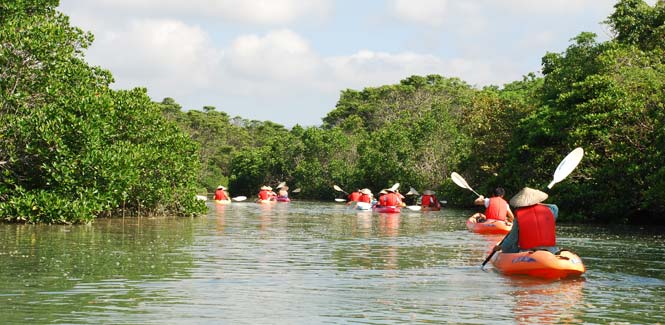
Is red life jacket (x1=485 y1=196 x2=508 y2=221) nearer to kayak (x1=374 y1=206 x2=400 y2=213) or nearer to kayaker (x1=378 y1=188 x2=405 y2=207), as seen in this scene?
kayak (x1=374 y1=206 x2=400 y2=213)

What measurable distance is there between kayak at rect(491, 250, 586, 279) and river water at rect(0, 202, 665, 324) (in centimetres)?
16

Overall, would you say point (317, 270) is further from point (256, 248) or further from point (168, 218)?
point (168, 218)

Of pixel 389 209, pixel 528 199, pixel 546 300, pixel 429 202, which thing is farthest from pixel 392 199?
pixel 546 300

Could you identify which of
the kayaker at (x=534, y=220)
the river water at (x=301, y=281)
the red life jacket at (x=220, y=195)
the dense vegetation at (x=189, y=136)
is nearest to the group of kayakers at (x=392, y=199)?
the dense vegetation at (x=189, y=136)

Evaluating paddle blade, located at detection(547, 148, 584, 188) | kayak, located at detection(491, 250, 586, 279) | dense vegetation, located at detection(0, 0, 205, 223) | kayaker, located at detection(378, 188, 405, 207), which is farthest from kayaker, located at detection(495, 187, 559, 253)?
kayaker, located at detection(378, 188, 405, 207)

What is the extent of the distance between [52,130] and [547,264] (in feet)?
47.9

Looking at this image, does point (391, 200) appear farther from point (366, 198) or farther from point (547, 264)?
point (547, 264)

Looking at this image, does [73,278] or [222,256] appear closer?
[73,278]

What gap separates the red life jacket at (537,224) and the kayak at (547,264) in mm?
284

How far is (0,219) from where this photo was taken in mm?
23984

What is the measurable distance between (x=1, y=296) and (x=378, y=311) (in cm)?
474

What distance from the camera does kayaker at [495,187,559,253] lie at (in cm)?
1363

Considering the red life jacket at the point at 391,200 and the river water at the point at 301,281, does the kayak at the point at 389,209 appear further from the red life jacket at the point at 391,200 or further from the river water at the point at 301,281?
the river water at the point at 301,281

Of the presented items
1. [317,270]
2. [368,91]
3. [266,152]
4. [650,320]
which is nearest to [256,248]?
[317,270]
